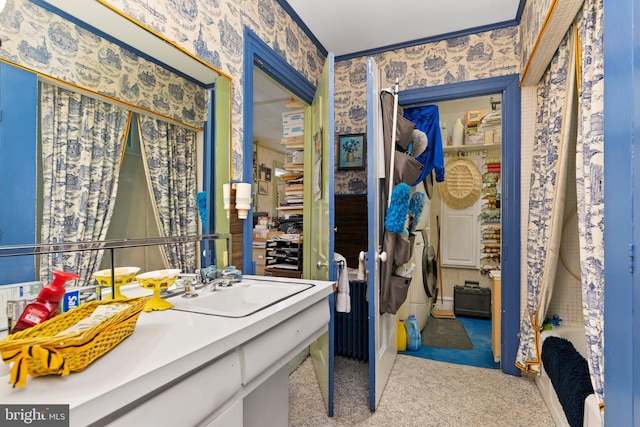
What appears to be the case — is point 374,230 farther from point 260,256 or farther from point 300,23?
point 300,23

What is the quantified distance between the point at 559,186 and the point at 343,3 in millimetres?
1883

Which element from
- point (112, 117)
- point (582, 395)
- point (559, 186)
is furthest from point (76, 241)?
point (559, 186)

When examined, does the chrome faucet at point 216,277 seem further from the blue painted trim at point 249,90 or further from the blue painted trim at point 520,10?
the blue painted trim at point 520,10

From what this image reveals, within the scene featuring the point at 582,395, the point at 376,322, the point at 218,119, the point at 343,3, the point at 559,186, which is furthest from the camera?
the point at 343,3

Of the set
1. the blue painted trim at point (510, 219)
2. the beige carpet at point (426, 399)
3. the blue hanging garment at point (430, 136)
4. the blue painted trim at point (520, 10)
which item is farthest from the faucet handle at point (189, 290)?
the blue painted trim at point (520, 10)

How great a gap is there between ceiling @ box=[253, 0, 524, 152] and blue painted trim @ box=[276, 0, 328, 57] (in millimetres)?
14

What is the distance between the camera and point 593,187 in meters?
1.17

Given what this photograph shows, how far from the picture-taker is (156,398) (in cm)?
65

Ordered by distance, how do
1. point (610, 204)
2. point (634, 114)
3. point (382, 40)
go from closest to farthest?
point (634, 114), point (610, 204), point (382, 40)

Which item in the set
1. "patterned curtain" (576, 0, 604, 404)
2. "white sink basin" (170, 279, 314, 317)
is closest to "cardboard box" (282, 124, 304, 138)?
"white sink basin" (170, 279, 314, 317)

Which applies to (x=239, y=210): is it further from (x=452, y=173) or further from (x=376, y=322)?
(x=452, y=173)

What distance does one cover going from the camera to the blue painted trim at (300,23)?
223 cm

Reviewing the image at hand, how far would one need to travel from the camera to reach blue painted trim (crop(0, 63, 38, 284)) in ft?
2.84

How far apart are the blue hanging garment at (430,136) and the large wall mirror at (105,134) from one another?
1.90m
